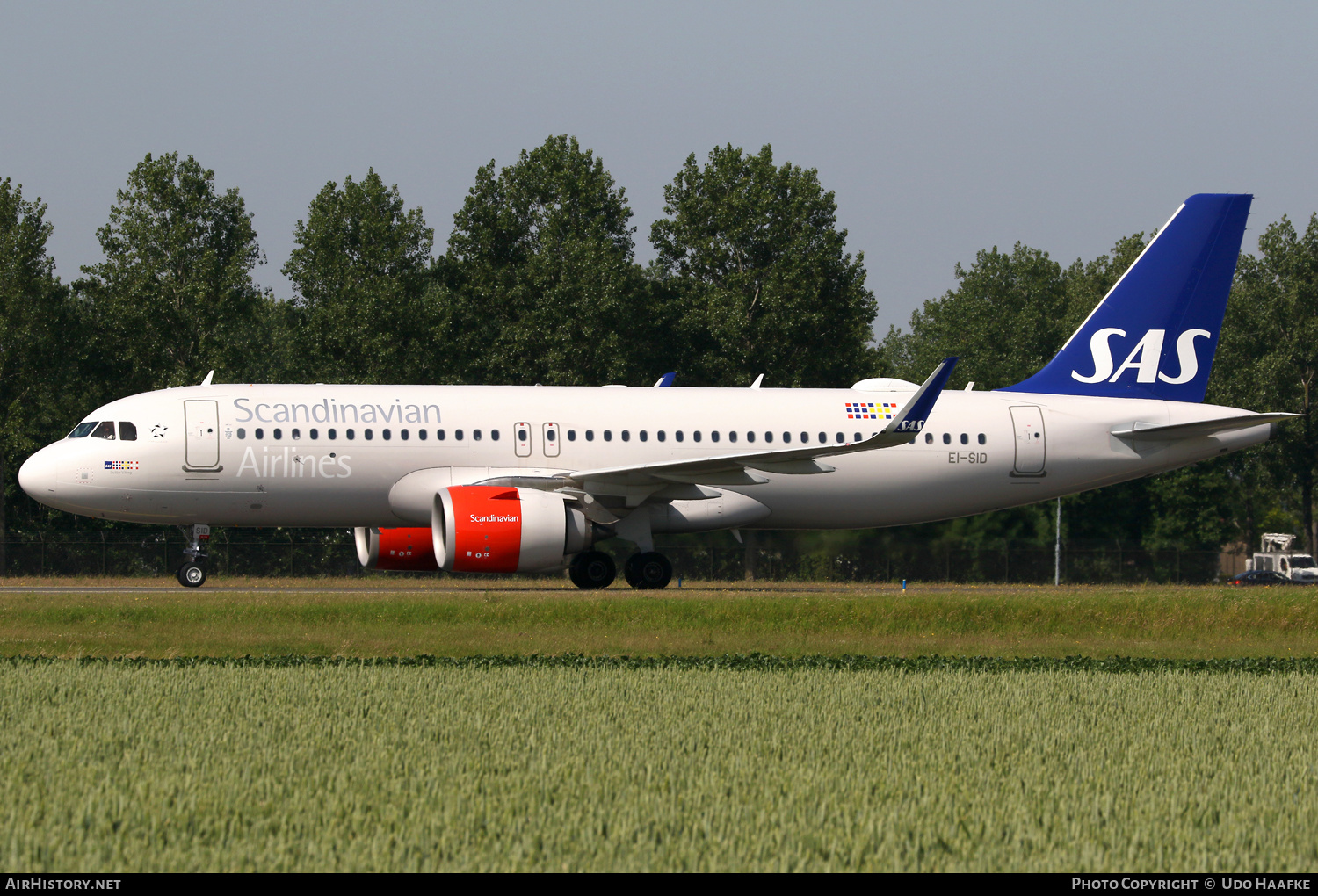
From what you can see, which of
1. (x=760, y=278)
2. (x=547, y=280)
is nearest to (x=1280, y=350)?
(x=760, y=278)

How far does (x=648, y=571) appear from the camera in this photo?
24.2 metres

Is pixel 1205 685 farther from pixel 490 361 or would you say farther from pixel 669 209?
pixel 669 209

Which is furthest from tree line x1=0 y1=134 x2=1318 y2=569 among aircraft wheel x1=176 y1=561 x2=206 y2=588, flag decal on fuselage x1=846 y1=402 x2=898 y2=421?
aircraft wheel x1=176 y1=561 x2=206 y2=588

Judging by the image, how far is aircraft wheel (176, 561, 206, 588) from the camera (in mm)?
24297

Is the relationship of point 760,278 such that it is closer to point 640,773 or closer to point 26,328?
point 26,328

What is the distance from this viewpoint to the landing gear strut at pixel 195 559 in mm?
24328

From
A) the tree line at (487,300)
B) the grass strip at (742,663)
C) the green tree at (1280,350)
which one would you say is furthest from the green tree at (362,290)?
the green tree at (1280,350)

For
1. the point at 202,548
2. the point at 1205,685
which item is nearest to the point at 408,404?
the point at 202,548

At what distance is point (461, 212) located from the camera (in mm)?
47500

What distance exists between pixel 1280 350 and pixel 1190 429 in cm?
3428

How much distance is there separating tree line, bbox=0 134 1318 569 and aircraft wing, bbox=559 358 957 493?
15118 mm

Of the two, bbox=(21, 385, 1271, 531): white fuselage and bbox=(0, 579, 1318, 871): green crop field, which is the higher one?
bbox=(21, 385, 1271, 531): white fuselage

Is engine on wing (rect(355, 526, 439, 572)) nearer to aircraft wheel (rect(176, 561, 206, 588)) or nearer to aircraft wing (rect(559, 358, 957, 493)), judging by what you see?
aircraft wheel (rect(176, 561, 206, 588))

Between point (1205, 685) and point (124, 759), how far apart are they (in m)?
10.9
